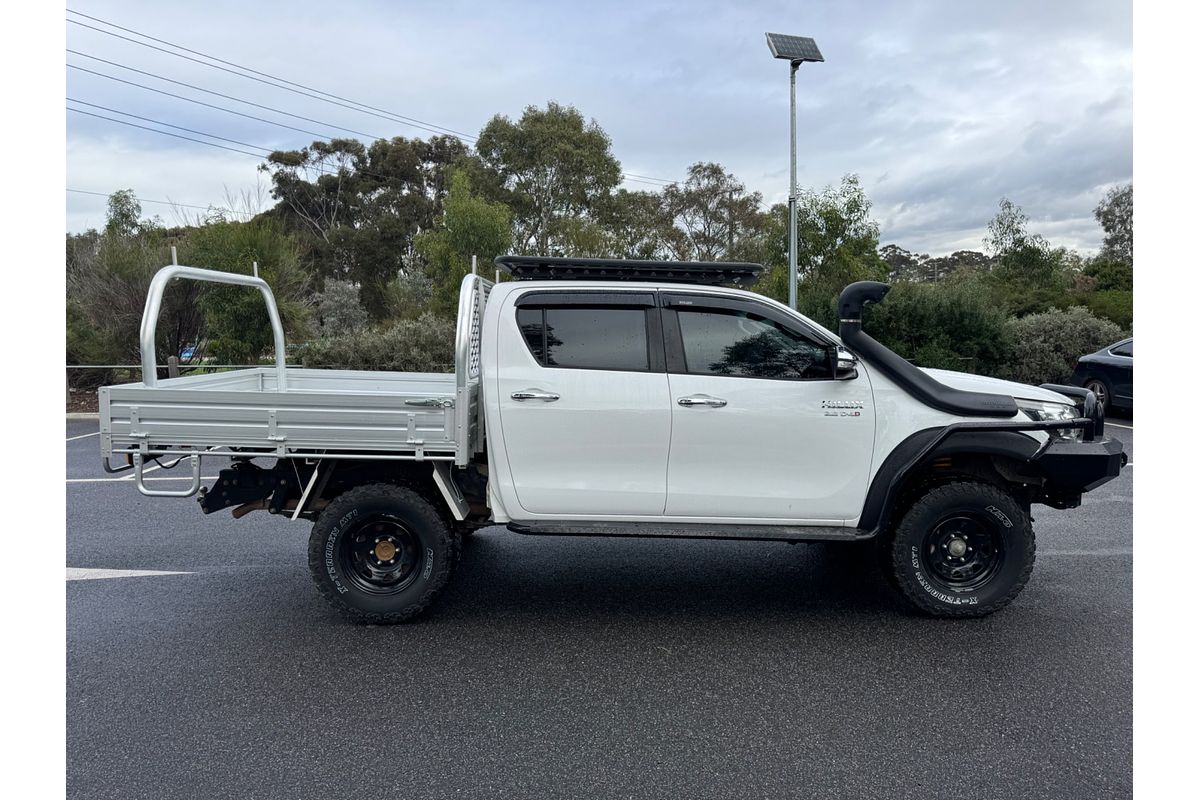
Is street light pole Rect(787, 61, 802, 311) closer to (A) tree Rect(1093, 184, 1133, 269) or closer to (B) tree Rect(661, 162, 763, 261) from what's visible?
(B) tree Rect(661, 162, 763, 261)

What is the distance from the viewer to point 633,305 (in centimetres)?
486

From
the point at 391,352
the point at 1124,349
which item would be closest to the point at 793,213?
A: the point at 1124,349

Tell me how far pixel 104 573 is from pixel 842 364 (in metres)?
5.21

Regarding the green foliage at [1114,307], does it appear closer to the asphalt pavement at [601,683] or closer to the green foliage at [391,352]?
the green foliage at [391,352]

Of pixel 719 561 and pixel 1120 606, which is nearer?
pixel 1120 606

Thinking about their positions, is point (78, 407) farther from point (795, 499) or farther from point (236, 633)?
point (795, 499)

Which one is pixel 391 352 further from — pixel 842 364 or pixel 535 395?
pixel 842 364

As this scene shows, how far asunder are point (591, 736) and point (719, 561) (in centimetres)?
267

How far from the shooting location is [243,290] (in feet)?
55.2

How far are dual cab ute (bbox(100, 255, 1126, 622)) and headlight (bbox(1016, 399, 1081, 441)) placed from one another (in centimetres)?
1

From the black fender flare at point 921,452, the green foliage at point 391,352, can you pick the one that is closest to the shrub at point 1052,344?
the green foliage at point 391,352

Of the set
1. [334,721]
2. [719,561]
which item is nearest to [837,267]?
[719,561]

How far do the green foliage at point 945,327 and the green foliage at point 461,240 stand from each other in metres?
10.8

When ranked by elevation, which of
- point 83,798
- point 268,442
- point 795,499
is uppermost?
point 268,442
